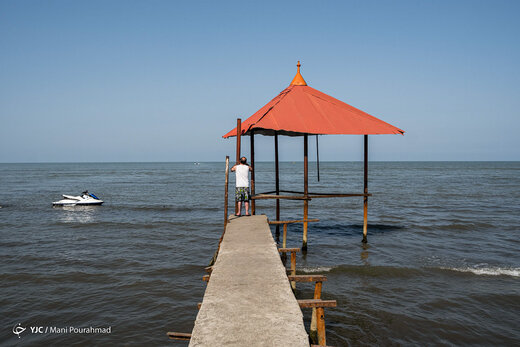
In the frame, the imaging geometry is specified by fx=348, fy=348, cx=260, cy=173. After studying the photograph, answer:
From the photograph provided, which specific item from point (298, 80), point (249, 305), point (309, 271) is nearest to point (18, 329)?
point (249, 305)

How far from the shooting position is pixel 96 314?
757 cm

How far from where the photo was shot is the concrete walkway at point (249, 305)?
361 cm

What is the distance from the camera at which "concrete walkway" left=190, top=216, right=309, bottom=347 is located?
11.8 feet

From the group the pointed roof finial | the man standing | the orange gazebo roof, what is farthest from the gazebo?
the man standing

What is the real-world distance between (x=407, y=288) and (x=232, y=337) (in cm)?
688

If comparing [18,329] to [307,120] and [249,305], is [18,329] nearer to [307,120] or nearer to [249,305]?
[249,305]

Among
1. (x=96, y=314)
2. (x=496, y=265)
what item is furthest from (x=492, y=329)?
(x=96, y=314)

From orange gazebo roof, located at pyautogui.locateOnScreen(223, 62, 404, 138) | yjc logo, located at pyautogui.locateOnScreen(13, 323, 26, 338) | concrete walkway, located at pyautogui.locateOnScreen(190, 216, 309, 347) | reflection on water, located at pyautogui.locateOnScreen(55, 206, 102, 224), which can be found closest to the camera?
concrete walkway, located at pyautogui.locateOnScreen(190, 216, 309, 347)

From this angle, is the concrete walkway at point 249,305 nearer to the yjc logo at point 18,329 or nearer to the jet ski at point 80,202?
the yjc logo at point 18,329

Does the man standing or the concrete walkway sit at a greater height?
the man standing

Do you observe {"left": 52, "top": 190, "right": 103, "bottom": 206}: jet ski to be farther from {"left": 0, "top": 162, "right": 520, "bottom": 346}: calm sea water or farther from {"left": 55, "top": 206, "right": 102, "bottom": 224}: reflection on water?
{"left": 0, "top": 162, "right": 520, "bottom": 346}: calm sea water

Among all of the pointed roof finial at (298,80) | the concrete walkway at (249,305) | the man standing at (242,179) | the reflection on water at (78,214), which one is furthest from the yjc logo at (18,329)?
the reflection on water at (78,214)

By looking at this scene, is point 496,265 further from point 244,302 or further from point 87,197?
point 87,197

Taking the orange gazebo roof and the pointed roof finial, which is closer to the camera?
the orange gazebo roof
